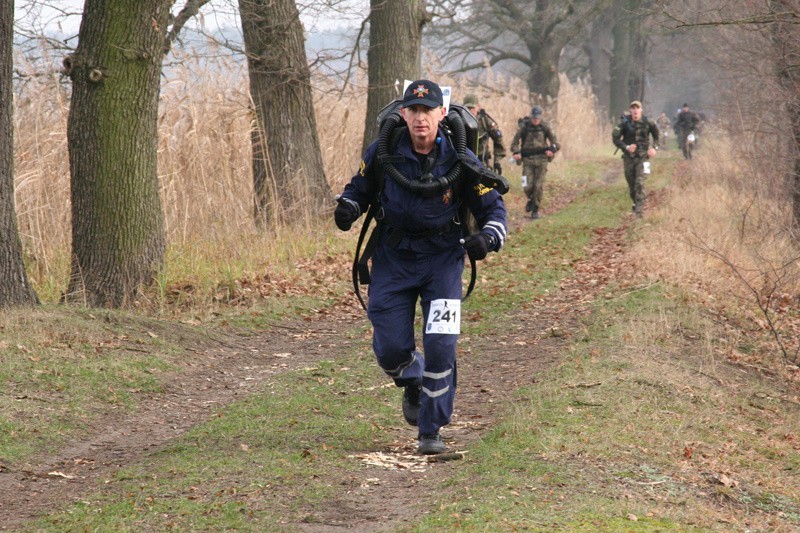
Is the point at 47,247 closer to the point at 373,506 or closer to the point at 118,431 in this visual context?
the point at 118,431

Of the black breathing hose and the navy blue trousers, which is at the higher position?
the black breathing hose

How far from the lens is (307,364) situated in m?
8.91

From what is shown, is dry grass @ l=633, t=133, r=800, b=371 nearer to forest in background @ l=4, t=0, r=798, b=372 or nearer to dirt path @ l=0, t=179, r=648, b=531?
forest in background @ l=4, t=0, r=798, b=372

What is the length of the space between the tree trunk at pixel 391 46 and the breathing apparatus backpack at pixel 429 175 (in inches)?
423

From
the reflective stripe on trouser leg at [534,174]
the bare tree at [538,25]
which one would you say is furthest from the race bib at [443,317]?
the bare tree at [538,25]

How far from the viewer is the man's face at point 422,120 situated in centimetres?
572

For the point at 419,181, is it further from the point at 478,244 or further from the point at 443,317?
the point at 443,317

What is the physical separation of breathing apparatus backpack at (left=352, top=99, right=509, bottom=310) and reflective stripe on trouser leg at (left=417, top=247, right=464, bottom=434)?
17 centimetres

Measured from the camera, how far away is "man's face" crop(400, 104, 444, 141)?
572cm

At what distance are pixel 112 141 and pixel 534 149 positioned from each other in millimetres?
11243

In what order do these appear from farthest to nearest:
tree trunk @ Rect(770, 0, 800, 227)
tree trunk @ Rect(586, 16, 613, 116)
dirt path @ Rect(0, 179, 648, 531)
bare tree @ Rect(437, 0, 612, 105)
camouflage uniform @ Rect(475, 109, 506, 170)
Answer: tree trunk @ Rect(586, 16, 613, 116) → bare tree @ Rect(437, 0, 612, 105) → camouflage uniform @ Rect(475, 109, 506, 170) → tree trunk @ Rect(770, 0, 800, 227) → dirt path @ Rect(0, 179, 648, 531)

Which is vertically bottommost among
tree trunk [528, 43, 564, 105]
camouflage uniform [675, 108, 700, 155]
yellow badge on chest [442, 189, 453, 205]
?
yellow badge on chest [442, 189, 453, 205]

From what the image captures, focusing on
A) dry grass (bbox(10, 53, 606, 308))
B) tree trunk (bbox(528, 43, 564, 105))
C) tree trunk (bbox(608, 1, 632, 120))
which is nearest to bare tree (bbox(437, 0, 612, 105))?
tree trunk (bbox(528, 43, 564, 105))

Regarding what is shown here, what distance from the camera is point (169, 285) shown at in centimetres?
1072
